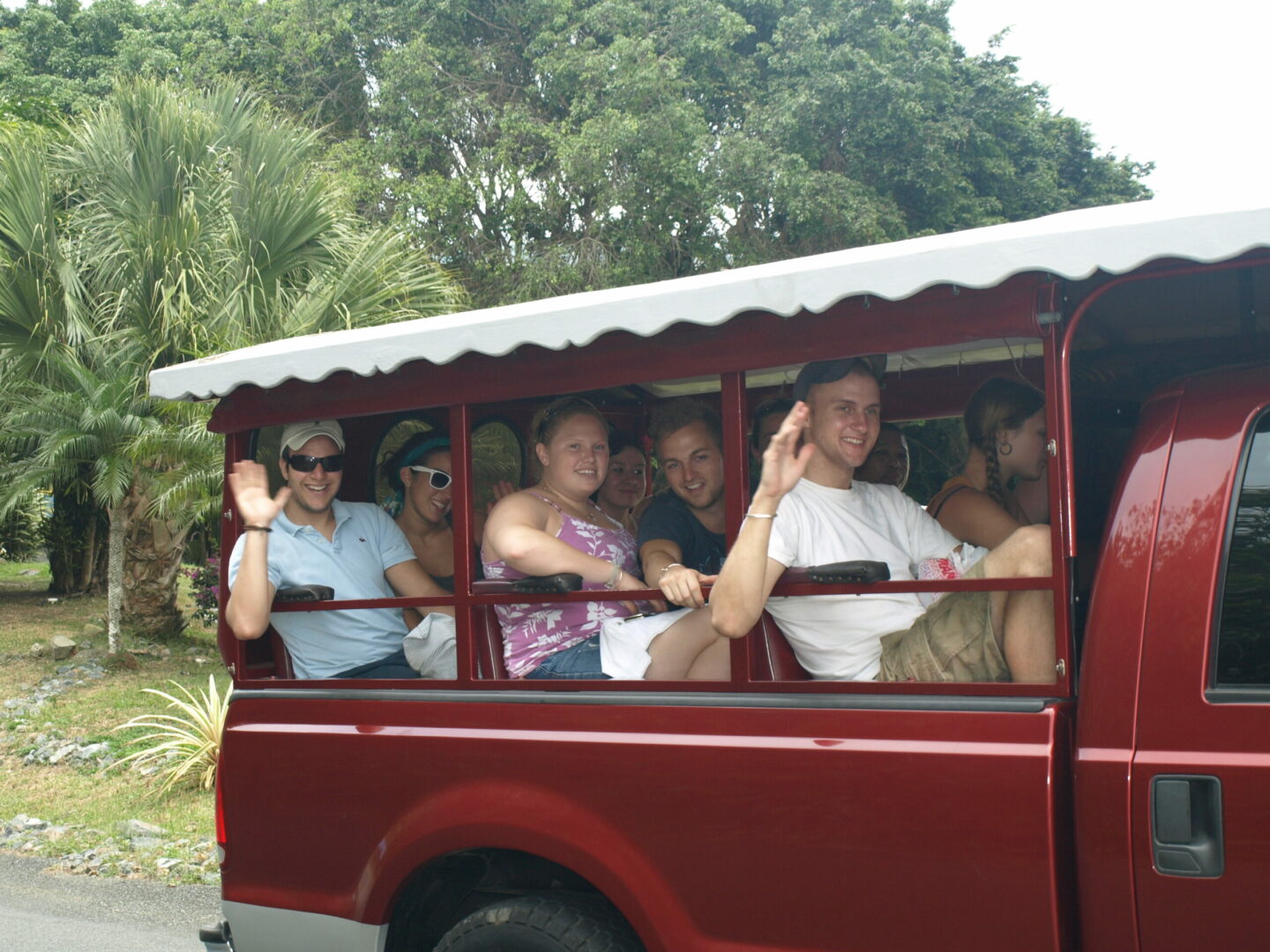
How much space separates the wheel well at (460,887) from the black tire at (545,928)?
0.28 ft

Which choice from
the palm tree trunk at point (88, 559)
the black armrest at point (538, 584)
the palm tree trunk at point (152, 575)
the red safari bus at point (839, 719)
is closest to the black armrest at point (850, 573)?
the red safari bus at point (839, 719)

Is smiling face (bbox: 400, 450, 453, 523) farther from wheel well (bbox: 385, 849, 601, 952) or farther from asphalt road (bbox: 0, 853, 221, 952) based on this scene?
asphalt road (bbox: 0, 853, 221, 952)

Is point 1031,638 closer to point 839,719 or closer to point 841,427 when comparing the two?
point 839,719

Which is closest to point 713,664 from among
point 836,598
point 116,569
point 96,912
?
point 836,598

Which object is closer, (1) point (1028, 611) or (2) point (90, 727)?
(1) point (1028, 611)

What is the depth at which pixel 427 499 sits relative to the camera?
14.3 feet

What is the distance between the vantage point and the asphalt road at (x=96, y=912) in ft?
17.4

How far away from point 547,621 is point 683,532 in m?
0.53

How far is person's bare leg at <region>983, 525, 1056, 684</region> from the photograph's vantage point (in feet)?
8.06

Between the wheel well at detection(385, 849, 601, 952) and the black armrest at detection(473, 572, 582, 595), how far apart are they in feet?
2.08

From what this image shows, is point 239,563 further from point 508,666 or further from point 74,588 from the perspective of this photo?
point 74,588

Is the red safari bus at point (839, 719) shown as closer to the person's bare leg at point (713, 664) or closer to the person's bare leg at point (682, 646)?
the person's bare leg at point (713, 664)

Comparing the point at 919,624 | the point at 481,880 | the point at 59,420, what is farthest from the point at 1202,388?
the point at 59,420

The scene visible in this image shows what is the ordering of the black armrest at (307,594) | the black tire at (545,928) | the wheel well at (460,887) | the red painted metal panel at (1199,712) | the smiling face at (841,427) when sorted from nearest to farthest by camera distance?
1. the red painted metal panel at (1199,712)
2. the black tire at (545,928)
3. the wheel well at (460,887)
4. the smiling face at (841,427)
5. the black armrest at (307,594)
